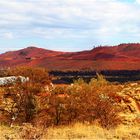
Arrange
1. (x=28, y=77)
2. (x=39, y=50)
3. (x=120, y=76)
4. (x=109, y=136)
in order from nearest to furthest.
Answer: (x=109, y=136) → (x=28, y=77) → (x=120, y=76) → (x=39, y=50)

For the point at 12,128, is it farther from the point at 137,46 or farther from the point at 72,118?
the point at 137,46

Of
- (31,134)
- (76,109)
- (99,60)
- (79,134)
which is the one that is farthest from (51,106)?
(99,60)

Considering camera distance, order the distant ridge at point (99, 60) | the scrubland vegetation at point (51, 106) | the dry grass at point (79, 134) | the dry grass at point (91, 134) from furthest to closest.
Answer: the distant ridge at point (99, 60), the scrubland vegetation at point (51, 106), the dry grass at point (91, 134), the dry grass at point (79, 134)

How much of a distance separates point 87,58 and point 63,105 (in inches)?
4434

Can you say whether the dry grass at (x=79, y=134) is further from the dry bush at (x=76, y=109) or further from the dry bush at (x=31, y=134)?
the dry bush at (x=76, y=109)

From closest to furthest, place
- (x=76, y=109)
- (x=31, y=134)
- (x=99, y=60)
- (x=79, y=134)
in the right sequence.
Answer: (x=31, y=134) → (x=79, y=134) → (x=76, y=109) → (x=99, y=60)

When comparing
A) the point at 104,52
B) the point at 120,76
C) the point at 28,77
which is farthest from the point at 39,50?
the point at 28,77

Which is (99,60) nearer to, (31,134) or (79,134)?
(79,134)

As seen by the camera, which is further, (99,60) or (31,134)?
(99,60)

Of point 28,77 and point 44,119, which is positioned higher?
point 28,77

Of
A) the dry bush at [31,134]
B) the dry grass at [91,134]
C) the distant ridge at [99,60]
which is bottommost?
the dry grass at [91,134]

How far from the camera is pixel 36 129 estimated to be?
13133mm

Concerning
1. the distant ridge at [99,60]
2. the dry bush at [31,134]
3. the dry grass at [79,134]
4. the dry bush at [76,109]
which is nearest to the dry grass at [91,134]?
the dry grass at [79,134]

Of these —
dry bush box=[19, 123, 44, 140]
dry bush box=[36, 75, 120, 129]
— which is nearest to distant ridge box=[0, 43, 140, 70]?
dry bush box=[36, 75, 120, 129]
